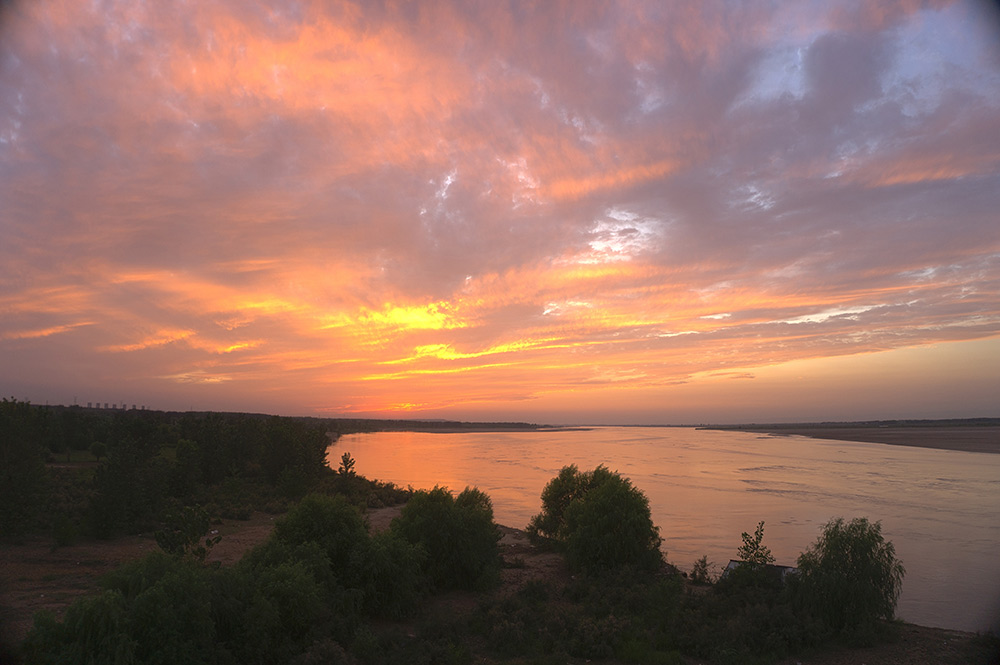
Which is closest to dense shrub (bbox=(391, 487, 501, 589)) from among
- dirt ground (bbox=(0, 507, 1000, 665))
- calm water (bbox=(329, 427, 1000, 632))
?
dirt ground (bbox=(0, 507, 1000, 665))

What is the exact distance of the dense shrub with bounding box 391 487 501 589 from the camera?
17.6 metres

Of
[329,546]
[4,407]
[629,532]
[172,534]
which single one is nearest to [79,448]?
[4,407]

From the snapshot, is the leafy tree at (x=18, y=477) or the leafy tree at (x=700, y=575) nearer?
the leafy tree at (x=700, y=575)

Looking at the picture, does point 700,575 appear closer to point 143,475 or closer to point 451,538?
point 451,538

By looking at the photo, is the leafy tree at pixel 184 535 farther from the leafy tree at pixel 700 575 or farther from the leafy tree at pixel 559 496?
the leafy tree at pixel 700 575

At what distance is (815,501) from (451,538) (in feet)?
106

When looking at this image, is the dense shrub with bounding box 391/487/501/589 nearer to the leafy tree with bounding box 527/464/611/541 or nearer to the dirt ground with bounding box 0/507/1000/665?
the dirt ground with bounding box 0/507/1000/665

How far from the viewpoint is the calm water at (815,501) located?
67.5 ft

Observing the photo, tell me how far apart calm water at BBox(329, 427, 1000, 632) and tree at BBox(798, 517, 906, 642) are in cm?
387

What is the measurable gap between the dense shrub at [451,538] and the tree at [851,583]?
882 centimetres

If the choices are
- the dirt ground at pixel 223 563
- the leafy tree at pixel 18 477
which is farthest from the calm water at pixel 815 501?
the leafy tree at pixel 18 477

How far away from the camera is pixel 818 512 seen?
3531 centimetres

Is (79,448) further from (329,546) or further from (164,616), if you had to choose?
(164,616)

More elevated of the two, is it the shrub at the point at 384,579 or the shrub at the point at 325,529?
the shrub at the point at 325,529
